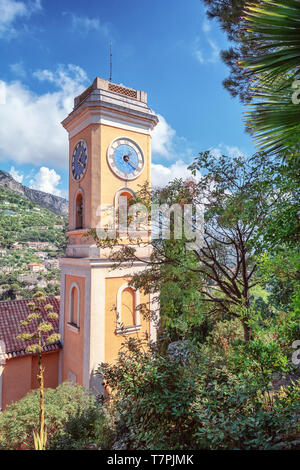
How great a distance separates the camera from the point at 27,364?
40.2 ft

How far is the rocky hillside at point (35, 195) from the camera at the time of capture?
→ 2579 inches

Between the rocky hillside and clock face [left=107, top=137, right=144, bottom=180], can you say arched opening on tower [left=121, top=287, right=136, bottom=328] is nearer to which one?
clock face [left=107, top=137, right=144, bottom=180]


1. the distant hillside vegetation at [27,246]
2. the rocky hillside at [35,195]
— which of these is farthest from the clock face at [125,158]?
the rocky hillside at [35,195]

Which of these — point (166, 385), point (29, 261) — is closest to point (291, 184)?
point (166, 385)

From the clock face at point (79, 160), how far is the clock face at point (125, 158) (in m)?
1.25

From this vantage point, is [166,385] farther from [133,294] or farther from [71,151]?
[71,151]

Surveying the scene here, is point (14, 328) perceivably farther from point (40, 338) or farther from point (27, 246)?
point (27, 246)

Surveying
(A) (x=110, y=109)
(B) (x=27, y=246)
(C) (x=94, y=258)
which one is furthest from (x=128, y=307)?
(B) (x=27, y=246)

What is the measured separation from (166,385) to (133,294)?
7845mm

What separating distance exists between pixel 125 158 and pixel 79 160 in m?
2.31

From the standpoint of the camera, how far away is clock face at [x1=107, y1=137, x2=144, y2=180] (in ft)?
38.1

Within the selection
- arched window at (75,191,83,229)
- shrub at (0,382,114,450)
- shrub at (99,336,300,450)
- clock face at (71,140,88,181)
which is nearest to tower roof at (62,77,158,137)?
clock face at (71,140,88,181)

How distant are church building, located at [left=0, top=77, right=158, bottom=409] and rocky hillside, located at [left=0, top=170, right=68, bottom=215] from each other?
2137 inches

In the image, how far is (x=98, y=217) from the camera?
36.6ft
